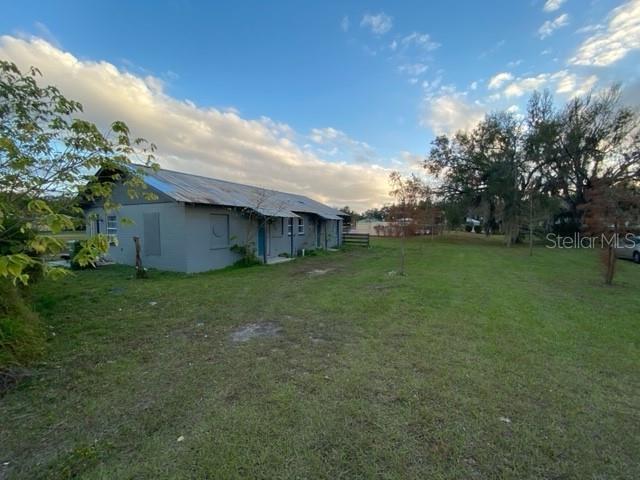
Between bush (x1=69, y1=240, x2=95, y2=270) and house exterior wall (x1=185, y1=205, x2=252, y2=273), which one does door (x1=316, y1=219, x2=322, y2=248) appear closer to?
house exterior wall (x1=185, y1=205, x2=252, y2=273)

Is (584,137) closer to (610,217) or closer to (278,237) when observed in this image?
(610,217)

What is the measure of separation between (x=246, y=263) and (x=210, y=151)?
8.31 m

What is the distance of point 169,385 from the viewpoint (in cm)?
314

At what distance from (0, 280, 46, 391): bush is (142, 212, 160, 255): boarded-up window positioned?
22.4 feet

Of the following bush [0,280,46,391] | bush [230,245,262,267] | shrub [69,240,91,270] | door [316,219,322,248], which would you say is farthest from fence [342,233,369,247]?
bush [0,280,46,391]

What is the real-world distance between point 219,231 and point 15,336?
815cm

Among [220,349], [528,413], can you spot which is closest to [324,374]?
[220,349]

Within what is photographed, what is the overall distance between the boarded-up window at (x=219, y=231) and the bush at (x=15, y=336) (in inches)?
277

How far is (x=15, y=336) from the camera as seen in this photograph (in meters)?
3.68

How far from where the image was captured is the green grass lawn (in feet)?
6.90

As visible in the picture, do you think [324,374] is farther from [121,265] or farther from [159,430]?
[121,265]

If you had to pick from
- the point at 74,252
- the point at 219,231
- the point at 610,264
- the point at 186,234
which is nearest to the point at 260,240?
the point at 219,231

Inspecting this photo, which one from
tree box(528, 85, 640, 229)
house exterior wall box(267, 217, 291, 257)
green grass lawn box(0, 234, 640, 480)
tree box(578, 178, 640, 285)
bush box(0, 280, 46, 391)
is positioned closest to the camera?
green grass lawn box(0, 234, 640, 480)

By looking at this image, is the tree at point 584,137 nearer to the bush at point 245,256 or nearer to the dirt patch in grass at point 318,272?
the dirt patch in grass at point 318,272
